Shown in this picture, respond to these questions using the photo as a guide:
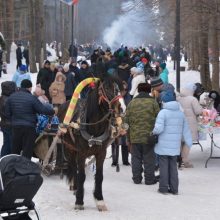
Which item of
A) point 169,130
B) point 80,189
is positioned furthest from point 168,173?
point 80,189

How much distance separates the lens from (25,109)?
10766mm

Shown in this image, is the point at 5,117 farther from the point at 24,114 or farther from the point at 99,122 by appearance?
the point at 99,122

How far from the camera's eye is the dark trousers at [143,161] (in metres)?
11.5

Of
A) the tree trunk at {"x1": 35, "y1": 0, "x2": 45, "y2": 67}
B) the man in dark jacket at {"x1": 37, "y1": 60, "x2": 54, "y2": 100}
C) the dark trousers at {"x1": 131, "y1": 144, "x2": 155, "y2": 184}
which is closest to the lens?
the dark trousers at {"x1": 131, "y1": 144, "x2": 155, "y2": 184}

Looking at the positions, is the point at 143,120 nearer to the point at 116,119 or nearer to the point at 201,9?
the point at 116,119

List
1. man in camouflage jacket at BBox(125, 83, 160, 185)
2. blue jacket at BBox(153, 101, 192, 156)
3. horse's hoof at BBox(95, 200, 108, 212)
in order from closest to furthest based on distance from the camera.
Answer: horse's hoof at BBox(95, 200, 108, 212) → blue jacket at BBox(153, 101, 192, 156) → man in camouflage jacket at BBox(125, 83, 160, 185)

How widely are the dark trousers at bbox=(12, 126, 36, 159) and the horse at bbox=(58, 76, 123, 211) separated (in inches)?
60.7

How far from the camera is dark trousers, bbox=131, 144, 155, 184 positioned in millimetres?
11516

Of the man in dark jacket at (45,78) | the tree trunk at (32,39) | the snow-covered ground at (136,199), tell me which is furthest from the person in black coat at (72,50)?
the snow-covered ground at (136,199)

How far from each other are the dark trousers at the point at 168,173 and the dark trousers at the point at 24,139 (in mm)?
2248

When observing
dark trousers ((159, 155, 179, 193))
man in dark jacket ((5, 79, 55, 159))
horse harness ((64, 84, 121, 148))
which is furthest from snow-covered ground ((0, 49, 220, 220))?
horse harness ((64, 84, 121, 148))

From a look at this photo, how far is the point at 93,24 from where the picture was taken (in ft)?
386

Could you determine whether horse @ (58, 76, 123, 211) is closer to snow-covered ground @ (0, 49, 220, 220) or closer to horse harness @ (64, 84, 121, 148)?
horse harness @ (64, 84, 121, 148)

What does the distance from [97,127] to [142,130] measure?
7.03 feet
